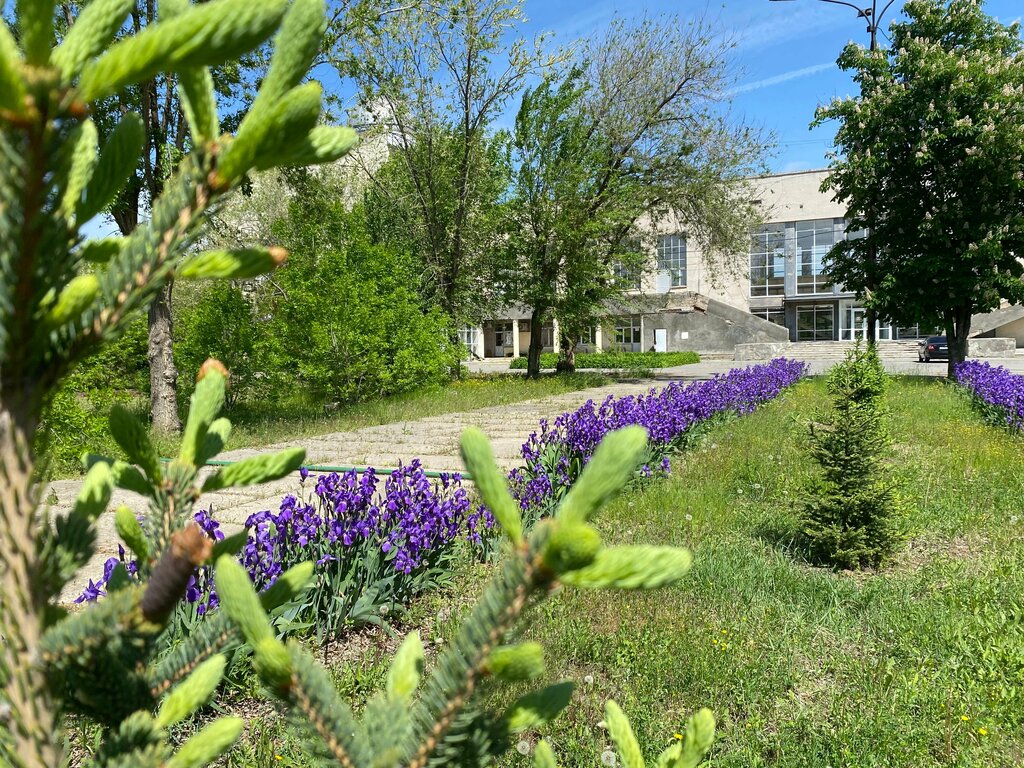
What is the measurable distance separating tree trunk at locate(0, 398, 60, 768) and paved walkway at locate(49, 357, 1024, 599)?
8.89 ft

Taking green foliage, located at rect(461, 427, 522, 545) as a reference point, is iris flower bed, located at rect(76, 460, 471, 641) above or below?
below

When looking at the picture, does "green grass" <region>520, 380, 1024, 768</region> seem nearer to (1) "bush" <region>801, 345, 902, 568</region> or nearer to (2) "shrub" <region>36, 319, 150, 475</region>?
(1) "bush" <region>801, 345, 902, 568</region>

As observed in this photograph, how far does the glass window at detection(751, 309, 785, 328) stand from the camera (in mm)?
42344

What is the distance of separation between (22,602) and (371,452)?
7238 millimetres

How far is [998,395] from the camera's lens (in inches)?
368

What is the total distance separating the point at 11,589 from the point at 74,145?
27cm

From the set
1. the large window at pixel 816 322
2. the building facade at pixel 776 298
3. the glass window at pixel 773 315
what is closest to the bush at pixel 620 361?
the building facade at pixel 776 298

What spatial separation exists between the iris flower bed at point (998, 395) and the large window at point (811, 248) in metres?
29.4

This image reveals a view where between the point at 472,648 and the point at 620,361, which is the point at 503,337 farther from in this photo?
the point at 472,648

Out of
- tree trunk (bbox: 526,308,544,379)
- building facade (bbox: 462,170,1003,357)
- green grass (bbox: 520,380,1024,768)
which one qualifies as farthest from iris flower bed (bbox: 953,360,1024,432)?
building facade (bbox: 462,170,1003,357)

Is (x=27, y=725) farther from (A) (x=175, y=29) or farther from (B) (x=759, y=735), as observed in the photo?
(B) (x=759, y=735)

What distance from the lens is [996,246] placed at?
44.3ft

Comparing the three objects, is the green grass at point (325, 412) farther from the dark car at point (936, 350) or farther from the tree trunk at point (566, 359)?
the dark car at point (936, 350)

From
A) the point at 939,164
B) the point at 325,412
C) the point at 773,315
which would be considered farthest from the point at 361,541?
the point at 773,315
